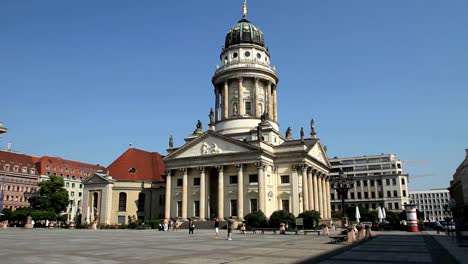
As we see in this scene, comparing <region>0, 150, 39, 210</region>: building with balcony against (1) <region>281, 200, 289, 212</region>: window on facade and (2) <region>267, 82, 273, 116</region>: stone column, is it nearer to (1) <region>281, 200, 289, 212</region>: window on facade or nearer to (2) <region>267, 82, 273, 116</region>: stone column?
(2) <region>267, 82, 273, 116</region>: stone column

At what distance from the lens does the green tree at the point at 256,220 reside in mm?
52500

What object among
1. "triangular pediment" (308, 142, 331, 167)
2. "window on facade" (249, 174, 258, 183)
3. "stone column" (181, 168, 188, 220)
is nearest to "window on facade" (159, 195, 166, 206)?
"stone column" (181, 168, 188, 220)

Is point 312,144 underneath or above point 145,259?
above

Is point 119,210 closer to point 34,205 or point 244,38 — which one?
point 34,205

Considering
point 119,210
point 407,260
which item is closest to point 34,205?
point 119,210

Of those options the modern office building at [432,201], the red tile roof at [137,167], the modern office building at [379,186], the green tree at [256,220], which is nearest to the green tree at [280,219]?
the green tree at [256,220]

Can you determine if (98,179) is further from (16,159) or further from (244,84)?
(16,159)

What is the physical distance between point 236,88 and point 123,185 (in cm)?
2813

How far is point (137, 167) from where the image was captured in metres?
77.6

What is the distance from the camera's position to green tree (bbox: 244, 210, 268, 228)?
5250cm

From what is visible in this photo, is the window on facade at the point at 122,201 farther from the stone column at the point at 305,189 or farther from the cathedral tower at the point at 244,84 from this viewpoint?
the stone column at the point at 305,189

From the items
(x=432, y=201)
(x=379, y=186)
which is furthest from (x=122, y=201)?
(x=432, y=201)

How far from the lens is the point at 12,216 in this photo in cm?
7700

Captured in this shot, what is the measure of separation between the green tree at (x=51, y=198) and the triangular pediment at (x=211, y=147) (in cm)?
3028
